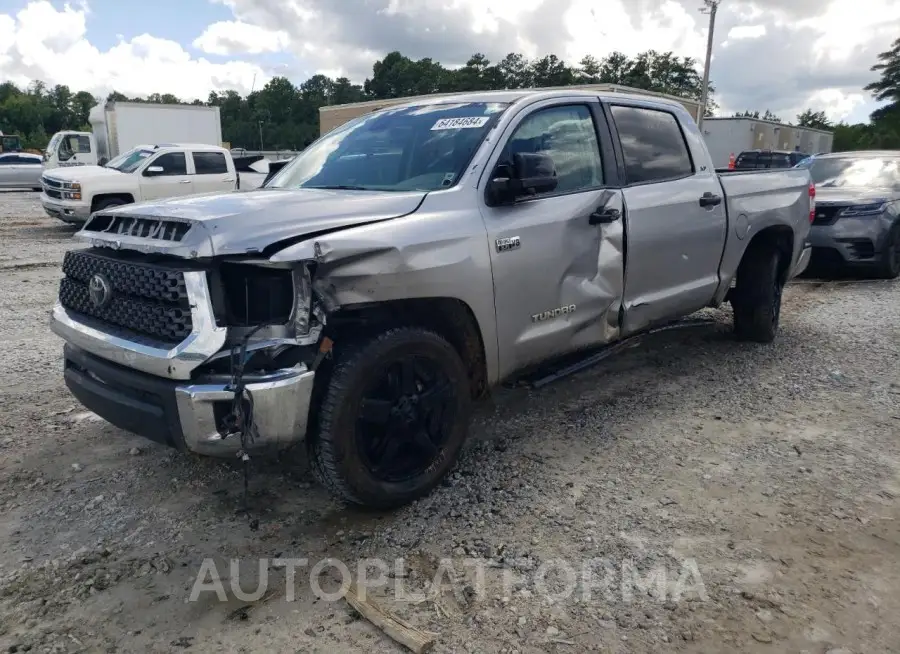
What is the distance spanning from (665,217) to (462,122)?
1.52 meters

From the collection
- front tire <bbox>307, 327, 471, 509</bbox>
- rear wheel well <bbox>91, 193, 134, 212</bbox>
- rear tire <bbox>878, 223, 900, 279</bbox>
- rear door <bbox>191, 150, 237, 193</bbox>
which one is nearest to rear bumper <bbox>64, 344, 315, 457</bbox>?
front tire <bbox>307, 327, 471, 509</bbox>

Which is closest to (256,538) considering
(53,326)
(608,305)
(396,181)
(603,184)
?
(53,326)

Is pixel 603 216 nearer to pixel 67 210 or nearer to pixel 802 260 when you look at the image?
pixel 802 260

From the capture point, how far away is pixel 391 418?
3066mm

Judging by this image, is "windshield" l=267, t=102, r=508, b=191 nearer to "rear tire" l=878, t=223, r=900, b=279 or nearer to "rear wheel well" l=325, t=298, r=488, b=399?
"rear wheel well" l=325, t=298, r=488, b=399

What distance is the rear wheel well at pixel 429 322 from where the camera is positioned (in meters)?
2.94

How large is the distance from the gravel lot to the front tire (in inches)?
7.5

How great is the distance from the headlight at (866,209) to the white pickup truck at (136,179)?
34.8ft

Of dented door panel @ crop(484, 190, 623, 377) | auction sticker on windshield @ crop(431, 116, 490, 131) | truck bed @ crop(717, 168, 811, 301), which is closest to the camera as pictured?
dented door panel @ crop(484, 190, 623, 377)

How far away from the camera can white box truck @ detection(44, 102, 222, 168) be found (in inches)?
870

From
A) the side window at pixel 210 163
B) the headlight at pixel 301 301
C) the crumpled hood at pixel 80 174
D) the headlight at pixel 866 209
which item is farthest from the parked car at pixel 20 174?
the headlight at pixel 301 301

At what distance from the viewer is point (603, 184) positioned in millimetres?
4074

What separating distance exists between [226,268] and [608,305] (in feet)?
7.43

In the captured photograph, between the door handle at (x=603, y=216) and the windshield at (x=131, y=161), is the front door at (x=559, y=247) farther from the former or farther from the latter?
the windshield at (x=131, y=161)
